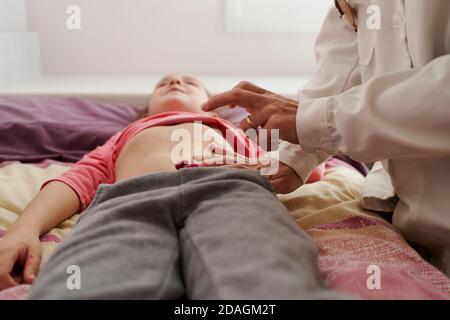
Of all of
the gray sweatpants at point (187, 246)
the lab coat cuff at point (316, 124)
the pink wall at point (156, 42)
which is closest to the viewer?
the gray sweatpants at point (187, 246)

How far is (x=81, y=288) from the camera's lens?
569 millimetres

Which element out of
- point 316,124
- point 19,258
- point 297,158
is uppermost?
point 316,124

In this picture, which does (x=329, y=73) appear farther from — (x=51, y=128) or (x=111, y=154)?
(x=51, y=128)

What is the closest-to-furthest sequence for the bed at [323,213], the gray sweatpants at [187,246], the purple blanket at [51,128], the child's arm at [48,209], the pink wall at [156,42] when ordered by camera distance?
the gray sweatpants at [187,246] → the bed at [323,213] → the child's arm at [48,209] → the purple blanket at [51,128] → the pink wall at [156,42]

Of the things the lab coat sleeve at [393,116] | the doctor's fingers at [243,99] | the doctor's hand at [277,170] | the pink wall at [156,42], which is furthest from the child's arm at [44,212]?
the pink wall at [156,42]

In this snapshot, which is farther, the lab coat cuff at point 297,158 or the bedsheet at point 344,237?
the lab coat cuff at point 297,158

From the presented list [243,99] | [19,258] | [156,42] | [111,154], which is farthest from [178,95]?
[156,42]

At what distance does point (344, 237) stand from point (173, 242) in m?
0.30

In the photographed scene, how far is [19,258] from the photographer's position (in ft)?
2.66

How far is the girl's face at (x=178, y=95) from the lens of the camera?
1449 millimetres

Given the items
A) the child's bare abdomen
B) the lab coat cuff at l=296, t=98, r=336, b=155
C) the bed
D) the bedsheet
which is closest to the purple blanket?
the bed

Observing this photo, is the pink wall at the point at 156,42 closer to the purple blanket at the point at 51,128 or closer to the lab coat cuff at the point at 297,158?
the purple blanket at the point at 51,128

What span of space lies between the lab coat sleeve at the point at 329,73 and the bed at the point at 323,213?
8 cm
